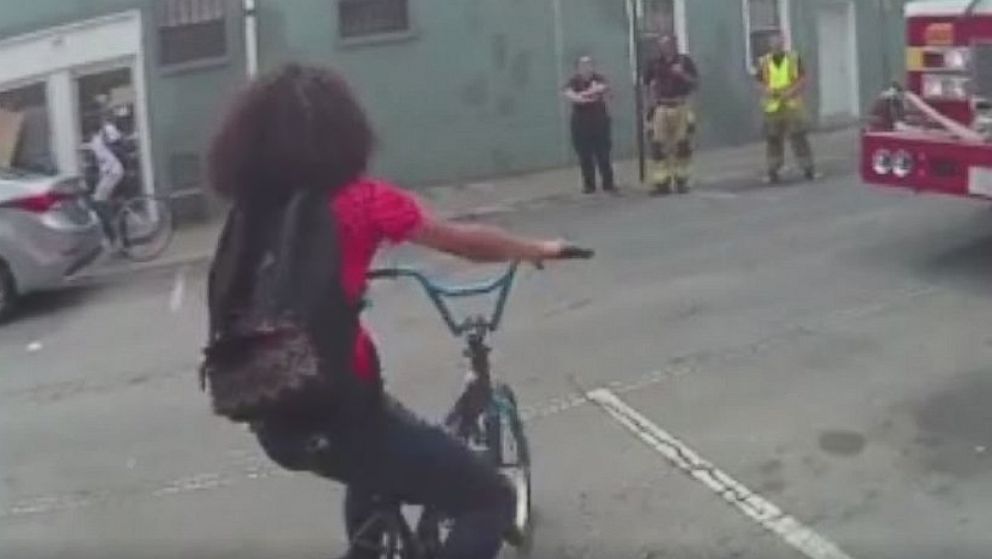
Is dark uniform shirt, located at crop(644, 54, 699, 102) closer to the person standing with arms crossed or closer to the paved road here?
the person standing with arms crossed

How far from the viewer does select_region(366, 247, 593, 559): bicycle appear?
3947 mm

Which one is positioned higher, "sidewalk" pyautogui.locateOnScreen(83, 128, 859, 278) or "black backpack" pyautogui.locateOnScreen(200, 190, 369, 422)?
"black backpack" pyautogui.locateOnScreen(200, 190, 369, 422)

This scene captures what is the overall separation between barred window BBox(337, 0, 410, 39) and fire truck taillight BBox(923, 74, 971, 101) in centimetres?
829

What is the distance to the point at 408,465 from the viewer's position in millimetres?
3607

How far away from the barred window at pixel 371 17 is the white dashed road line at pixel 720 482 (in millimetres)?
9589

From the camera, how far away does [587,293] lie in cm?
949

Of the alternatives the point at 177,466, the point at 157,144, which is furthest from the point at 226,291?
the point at 157,144

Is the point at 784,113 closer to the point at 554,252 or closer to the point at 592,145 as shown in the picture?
the point at 592,145

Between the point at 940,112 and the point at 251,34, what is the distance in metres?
8.58

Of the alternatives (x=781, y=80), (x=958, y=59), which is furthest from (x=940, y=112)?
(x=781, y=80)

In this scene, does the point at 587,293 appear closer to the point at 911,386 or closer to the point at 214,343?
the point at 911,386

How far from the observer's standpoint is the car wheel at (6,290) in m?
11.0

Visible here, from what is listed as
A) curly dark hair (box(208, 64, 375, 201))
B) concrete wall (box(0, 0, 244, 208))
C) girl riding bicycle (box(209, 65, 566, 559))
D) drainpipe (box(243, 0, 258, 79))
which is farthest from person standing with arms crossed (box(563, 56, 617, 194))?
curly dark hair (box(208, 64, 375, 201))

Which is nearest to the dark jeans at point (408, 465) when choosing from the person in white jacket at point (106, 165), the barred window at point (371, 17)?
the person in white jacket at point (106, 165)
